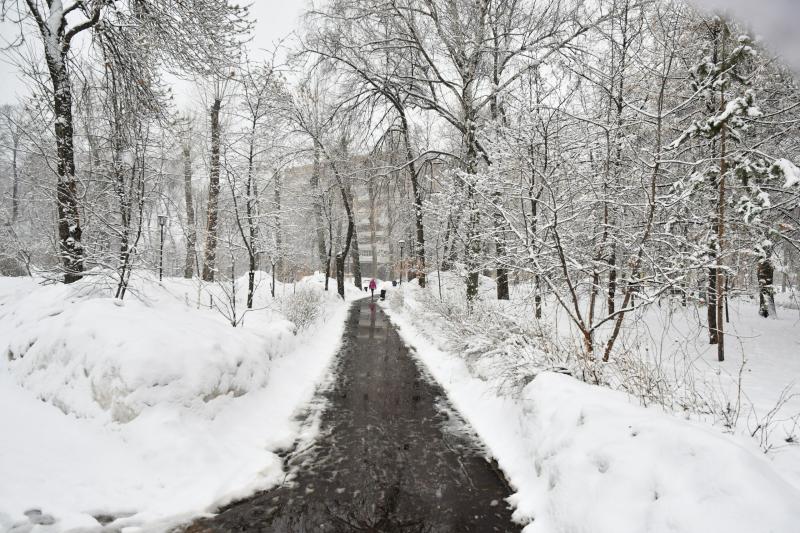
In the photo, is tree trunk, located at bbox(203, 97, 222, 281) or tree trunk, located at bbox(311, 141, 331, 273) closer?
tree trunk, located at bbox(203, 97, 222, 281)

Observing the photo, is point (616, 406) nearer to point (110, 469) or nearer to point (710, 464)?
point (710, 464)

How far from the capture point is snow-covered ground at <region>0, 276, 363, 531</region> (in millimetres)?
3389

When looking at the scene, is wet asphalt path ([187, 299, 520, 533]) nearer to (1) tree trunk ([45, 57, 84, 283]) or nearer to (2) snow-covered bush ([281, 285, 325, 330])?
(2) snow-covered bush ([281, 285, 325, 330])

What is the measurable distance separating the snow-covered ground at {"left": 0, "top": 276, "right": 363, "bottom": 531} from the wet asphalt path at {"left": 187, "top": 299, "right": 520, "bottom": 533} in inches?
15.1

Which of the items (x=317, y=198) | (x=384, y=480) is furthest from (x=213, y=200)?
(x=384, y=480)

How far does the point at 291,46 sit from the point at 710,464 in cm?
1308

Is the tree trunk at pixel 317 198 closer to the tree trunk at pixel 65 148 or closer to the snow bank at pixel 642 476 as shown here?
the tree trunk at pixel 65 148

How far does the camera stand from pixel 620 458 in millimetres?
3107

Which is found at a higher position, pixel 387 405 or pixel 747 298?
pixel 747 298

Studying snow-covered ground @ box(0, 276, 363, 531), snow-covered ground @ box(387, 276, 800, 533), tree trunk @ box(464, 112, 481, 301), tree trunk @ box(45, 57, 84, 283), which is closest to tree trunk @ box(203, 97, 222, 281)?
tree trunk @ box(45, 57, 84, 283)

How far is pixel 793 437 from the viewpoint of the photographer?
3.59 m

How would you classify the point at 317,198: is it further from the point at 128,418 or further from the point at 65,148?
the point at 128,418

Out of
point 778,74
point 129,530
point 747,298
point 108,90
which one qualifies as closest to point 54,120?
point 108,90

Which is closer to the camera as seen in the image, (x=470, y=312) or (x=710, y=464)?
(x=710, y=464)
